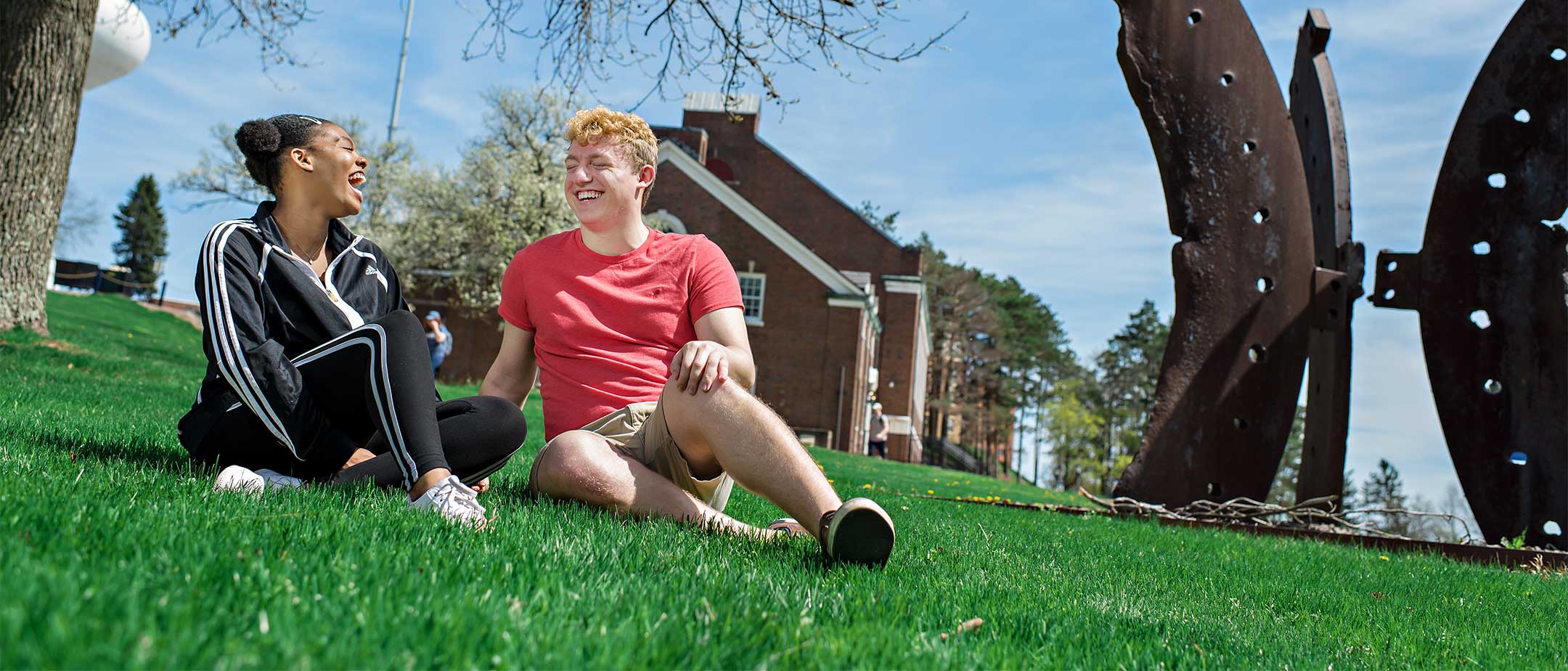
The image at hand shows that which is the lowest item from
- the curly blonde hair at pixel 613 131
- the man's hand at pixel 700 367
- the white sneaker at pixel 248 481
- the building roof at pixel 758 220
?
the white sneaker at pixel 248 481

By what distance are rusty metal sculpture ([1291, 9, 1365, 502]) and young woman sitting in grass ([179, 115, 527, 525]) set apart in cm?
628

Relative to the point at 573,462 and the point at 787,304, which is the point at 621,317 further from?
the point at 787,304

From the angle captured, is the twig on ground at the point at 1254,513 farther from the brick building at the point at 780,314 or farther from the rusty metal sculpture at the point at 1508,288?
the brick building at the point at 780,314

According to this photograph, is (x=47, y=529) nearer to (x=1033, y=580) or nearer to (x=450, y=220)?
(x=1033, y=580)

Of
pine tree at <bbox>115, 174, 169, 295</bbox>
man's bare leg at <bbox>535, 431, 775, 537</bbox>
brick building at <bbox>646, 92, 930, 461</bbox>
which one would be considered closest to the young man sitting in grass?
man's bare leg at <bbox>535, 431, 775, 537</bbox>

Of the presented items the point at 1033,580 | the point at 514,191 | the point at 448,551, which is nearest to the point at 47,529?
the point at 448,551

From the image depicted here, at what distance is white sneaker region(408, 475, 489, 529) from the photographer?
2945mm

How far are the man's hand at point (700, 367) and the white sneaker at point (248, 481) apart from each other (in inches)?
52.3

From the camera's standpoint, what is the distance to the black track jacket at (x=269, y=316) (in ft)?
10.5

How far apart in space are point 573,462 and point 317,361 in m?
0.90

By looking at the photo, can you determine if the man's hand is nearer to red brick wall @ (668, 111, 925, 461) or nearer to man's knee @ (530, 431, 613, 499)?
man's knee @ (530, 431, 613, 499)

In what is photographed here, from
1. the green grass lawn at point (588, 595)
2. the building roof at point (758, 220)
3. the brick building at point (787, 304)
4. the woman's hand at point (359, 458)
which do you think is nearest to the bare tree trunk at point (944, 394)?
the brick building at point (787, 304)

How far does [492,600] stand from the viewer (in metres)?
1.91

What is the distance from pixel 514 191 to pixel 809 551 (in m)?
31.2
